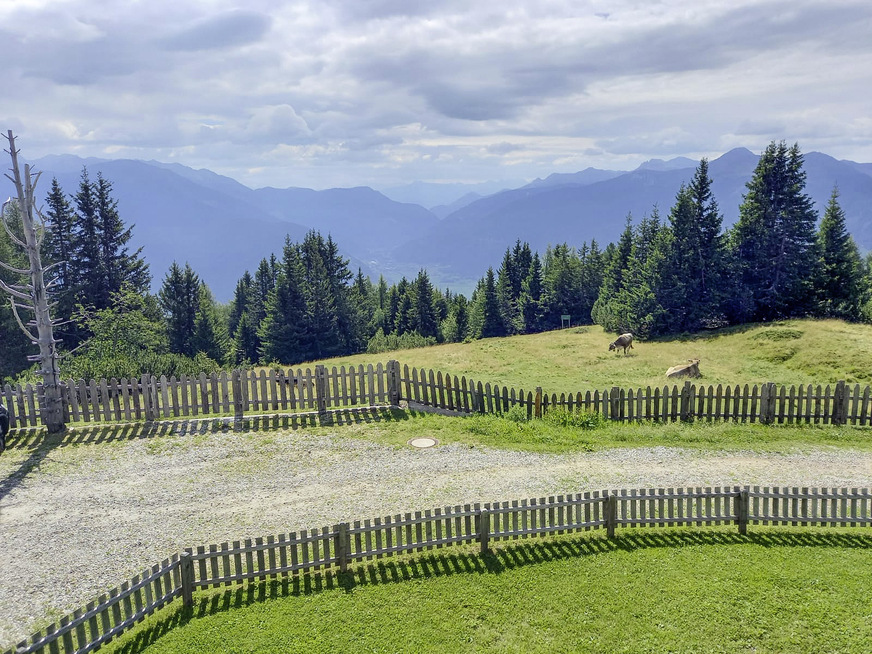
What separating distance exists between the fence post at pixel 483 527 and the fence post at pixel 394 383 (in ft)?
34.6

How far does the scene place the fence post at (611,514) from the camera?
11.7m

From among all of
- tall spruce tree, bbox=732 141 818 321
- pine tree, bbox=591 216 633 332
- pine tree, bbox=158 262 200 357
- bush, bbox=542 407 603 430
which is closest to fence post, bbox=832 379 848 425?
bush, bbox=542 407 603 430

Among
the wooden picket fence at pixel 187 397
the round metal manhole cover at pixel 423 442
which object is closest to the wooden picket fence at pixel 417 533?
the round metal manhole cover at pixel 423 442

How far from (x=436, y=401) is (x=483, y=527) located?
1001 centimetres

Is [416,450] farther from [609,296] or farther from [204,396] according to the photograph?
[609,296]

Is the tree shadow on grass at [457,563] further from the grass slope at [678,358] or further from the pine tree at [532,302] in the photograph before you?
the pine tree at [532,302]

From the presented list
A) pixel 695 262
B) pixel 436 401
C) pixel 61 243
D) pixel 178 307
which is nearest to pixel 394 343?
pixel 178 307

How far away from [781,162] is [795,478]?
139ft

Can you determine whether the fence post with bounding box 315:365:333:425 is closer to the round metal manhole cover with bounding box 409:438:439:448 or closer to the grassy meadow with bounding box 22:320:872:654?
the round metal manhole cover with bounding box 409:438:439:448

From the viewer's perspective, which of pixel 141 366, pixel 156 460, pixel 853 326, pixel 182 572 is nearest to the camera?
pixel 182 572

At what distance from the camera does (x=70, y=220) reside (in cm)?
5359

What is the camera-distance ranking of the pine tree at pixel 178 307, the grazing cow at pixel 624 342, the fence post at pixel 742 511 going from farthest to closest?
the pine tree at pixel 178 307 < the grazing cow at pixel 624 342 < the fence post at pixel 742 511

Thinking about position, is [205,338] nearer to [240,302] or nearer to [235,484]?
[240,302]

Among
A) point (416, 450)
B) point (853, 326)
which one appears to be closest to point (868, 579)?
point (416, 450)
